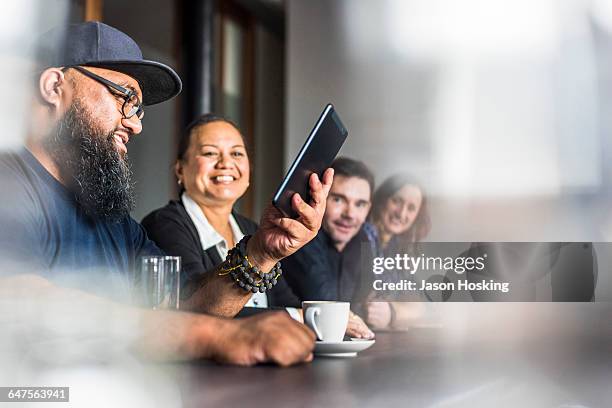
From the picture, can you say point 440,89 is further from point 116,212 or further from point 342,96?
point 116,212

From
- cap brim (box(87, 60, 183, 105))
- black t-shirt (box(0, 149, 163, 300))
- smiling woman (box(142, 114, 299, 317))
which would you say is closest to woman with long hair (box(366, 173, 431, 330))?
smiling woman (box(142, 114, 299, 317))

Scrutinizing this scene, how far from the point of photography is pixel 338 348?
621 mm

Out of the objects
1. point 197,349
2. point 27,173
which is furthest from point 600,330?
point 27,173

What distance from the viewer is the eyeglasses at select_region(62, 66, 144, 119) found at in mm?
931

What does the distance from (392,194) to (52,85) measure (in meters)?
1.50

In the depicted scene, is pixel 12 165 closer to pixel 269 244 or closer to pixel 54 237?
pixel 54 237

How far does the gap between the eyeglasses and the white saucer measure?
1.58 feet

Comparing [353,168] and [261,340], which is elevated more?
[353,168]

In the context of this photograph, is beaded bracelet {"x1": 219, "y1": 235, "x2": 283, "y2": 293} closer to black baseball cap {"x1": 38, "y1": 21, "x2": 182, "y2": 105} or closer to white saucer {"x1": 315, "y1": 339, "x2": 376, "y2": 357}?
white saucer {"x1": 315, "y1": 339, "x2": 376, "y2": 357}

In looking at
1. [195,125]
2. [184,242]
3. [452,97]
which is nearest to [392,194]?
[452,97]

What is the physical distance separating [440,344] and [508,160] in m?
1.52

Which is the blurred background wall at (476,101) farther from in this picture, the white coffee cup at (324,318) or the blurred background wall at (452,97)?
the white coffee cup at (324,318)

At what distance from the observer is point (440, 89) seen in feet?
7.51

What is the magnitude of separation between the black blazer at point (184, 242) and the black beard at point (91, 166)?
0.19 metres
